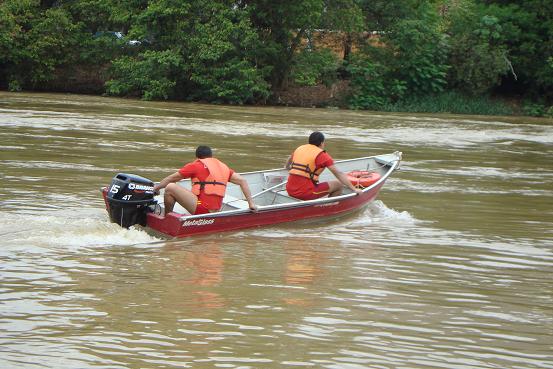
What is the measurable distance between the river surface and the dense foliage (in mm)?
18168

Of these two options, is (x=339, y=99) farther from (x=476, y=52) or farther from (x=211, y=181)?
(x=211, y=181)

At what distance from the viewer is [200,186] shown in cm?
985

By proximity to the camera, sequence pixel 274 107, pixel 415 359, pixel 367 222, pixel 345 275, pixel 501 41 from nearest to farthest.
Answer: pixel 415 359 < pixel 345 275 < pixel 367 222 < pixel 274 107 < pixel 501 41

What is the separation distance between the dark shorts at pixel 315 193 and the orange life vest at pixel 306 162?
144 millimetres

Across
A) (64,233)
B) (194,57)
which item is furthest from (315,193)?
(194,57)

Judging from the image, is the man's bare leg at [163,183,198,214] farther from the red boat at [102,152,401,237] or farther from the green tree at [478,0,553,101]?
the green tree at [478,0,553,101]

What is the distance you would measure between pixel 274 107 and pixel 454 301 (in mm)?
26790

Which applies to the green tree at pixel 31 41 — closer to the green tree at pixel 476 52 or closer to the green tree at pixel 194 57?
the green tree at pixel 194 57

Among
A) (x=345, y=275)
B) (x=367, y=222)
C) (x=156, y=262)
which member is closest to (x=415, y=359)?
(x=345, y=275)

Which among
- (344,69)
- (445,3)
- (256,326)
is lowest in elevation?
(256,326)

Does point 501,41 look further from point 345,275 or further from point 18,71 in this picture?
point 345,275

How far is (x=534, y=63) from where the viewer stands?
37375 mm

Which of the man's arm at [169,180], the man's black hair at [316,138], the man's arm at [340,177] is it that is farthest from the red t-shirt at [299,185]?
the man's arm at [169,180]

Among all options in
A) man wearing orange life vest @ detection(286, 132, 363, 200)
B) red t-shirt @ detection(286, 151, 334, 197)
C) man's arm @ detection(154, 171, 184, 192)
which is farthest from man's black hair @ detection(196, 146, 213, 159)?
red t-shirt @ detection(286, 151, 334, 197)
